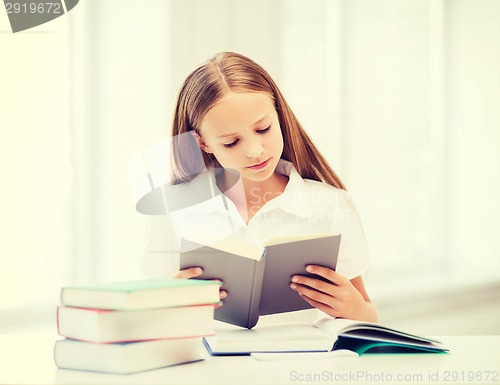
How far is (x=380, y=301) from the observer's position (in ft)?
9.37

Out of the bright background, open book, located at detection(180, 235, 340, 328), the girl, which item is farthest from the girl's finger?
the bright background

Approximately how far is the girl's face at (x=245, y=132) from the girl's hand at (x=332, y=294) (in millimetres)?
393

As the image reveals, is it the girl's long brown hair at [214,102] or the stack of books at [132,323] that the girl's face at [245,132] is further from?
the stack of books at [132,323]

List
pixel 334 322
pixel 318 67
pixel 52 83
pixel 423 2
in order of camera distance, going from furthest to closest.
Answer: pixel 423 2, pixel 318 67, pixel 52 83, pixel 334 322

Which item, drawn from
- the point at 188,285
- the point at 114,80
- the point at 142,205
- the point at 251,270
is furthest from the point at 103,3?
the point at 188,285

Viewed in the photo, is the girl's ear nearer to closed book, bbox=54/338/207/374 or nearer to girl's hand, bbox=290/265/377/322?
girl's hand, bbox=290/265/377/322

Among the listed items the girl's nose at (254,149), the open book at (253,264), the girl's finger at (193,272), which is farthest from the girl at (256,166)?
the girl's finger at (193,272)

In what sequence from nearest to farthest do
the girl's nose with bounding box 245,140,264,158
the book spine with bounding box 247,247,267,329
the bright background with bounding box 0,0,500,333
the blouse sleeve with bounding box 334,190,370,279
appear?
the book spine with bounding box 247,247,267,329, the girl's nose with bounding box 245,140,264,158, the blouse sleeve with bounding box 334,190,370,279, the bright background with bounding box 0,0,500,333

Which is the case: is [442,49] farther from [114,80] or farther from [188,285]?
[188,285]

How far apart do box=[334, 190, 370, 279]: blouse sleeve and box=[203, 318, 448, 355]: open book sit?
0.58 m

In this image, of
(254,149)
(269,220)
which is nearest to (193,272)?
(254,149)

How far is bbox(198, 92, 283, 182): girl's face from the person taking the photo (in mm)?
1633

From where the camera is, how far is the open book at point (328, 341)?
109 centimetres

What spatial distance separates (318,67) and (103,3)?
904 mm
